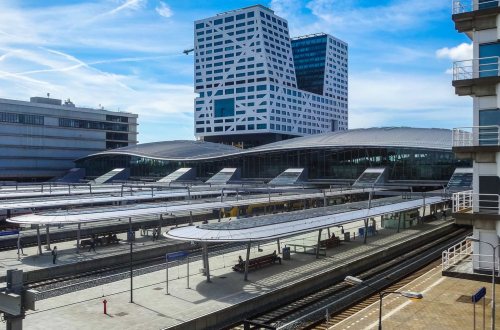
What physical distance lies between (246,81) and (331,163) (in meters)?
99.4

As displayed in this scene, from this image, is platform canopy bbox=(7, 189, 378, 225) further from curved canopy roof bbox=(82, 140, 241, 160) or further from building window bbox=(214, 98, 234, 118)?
building window bbox=(214, 98, 234, 118)

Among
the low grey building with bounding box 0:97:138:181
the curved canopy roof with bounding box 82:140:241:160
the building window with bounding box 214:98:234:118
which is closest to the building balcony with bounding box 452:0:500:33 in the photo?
the curved canopy roof with bounding box 82:140:241:160

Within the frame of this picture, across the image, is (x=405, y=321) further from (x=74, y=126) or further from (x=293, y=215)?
(x=74, y=126)

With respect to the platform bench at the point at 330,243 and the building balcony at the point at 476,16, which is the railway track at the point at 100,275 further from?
the building balcony at the point at 476,16

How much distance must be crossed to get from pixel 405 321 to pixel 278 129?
15754 centimetres

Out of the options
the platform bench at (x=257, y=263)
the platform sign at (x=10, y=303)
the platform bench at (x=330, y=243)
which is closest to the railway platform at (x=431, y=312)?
the platform bench at (x=257, y=263)

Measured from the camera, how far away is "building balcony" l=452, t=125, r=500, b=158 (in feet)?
68.8

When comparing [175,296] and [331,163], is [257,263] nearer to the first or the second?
[175,296]

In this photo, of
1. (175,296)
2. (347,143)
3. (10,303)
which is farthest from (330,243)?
(347,143)

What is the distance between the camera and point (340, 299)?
2534cm

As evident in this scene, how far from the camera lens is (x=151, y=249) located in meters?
39.3

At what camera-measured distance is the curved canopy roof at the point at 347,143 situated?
3159 inches

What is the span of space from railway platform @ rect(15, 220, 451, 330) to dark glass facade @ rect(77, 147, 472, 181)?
4416 cm

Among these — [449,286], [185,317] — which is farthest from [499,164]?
[185,317]
